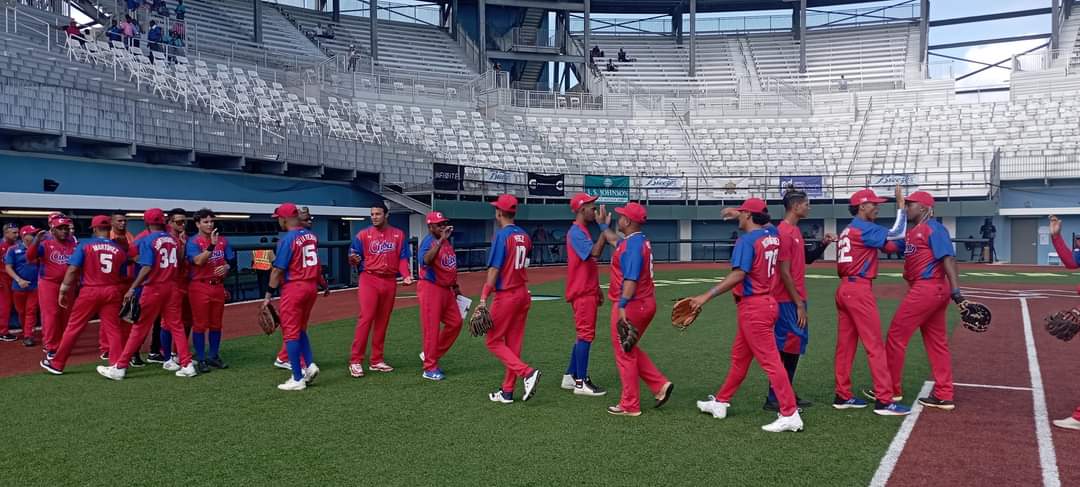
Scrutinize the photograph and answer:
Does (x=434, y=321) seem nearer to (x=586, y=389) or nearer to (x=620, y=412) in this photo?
(x=586, y=389)

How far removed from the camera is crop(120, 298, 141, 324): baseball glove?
326 inches

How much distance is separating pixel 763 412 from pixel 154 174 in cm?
1648

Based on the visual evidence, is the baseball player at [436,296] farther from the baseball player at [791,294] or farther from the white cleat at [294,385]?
the baseball player at [791,294]

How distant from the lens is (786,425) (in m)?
5.98

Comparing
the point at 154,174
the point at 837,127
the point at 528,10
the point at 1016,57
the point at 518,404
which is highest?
the point at 528,10

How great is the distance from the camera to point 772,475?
4988 mm

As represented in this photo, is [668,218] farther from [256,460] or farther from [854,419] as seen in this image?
[256,460]

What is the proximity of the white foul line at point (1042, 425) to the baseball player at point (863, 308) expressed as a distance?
1003 mm

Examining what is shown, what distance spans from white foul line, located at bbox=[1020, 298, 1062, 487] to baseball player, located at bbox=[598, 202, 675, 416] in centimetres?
272

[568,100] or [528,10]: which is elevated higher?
[528,10]

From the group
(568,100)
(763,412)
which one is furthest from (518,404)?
(568,100)

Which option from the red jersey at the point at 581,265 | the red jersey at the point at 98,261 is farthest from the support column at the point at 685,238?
the red jersey at the point at 98,261

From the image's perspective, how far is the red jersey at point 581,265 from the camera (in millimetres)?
7250

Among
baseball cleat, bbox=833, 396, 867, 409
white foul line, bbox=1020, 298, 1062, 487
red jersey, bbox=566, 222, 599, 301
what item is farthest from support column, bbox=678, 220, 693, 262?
baseball cleat, bbox=833, 396, 867, 409
